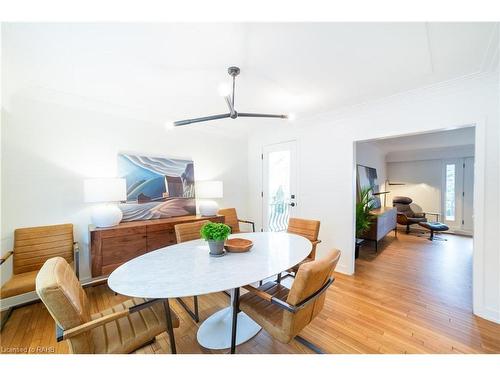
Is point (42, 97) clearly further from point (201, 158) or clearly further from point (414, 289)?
point (414, 289)

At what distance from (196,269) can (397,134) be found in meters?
2.84

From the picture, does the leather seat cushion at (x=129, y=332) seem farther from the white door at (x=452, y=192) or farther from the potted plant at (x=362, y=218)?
the white door at (x=452, y=192)

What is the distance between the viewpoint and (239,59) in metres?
1.74

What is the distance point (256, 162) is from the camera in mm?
4363

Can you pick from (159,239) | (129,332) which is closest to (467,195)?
(159,239)

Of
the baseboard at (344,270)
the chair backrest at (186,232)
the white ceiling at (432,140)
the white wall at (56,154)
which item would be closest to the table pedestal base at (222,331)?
the chair backrest at (186,232)

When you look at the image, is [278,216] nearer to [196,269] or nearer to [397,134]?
[397,134]

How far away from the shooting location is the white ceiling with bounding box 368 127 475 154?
475cm

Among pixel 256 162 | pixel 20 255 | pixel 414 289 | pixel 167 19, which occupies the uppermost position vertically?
pixel 167 19

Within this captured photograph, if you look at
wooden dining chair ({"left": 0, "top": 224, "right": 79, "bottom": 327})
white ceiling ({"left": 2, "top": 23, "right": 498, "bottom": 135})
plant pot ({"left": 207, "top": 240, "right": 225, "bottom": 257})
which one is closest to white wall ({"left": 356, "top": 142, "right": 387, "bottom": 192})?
white ceiling ({"left": 2, "top": 23, "right": 498, "bottom": 135})

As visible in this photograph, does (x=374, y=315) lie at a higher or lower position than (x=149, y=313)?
lower

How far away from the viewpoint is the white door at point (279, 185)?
3.68 metres
